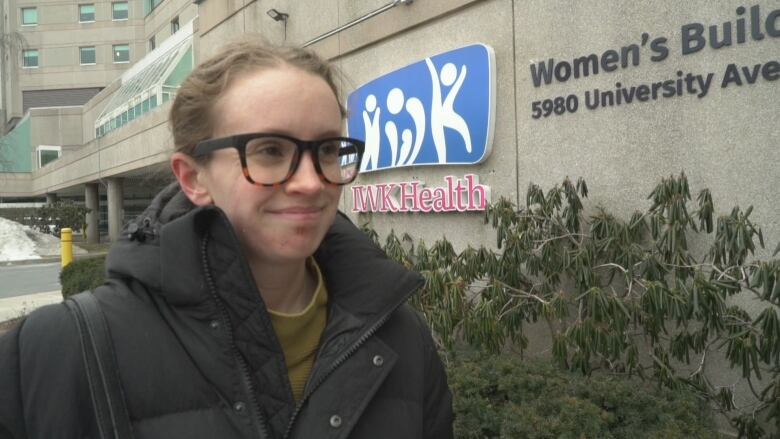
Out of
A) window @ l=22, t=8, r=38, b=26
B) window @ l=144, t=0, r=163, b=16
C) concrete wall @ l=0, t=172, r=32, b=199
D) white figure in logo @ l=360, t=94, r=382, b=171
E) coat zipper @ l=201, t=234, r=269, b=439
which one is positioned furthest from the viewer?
window @ l=22, t=8, r=38, b=26

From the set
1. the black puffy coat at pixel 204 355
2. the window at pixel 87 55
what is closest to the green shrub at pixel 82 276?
the black puffy coat at pixel 204 355

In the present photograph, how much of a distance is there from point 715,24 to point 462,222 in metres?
2.81

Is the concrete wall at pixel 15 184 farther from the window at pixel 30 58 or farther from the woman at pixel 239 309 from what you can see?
the woman at pixel 239 309

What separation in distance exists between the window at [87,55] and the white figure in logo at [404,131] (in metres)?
47.4

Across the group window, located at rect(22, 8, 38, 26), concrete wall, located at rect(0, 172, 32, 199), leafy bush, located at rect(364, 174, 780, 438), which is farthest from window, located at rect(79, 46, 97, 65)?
leafy bush, located at rect(364, 174, 780, 438)

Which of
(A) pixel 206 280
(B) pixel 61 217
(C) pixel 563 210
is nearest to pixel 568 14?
(C) pixel 563 210

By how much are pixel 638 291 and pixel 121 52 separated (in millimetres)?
49057

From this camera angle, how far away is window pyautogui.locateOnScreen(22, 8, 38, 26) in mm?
48125

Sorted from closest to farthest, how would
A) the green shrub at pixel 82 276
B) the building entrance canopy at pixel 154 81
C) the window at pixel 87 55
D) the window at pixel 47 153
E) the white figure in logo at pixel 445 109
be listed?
the white figure in logo at pixel 445 109, the green shrub at pixel 82 276, the building entrance canopy at pixel 154 81, the window at pixel 47 153, the window at pixel 87 55

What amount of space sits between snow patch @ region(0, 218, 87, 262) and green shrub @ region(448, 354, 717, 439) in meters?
23.2

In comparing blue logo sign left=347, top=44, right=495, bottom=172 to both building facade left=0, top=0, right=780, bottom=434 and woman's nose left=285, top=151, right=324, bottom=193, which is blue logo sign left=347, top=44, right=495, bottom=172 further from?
woman's nose left=285, top=151, right=324, bottom=193

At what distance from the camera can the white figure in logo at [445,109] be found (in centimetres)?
593

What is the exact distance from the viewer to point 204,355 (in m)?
1.27

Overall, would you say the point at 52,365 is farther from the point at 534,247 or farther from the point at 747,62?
the point at 747,62
